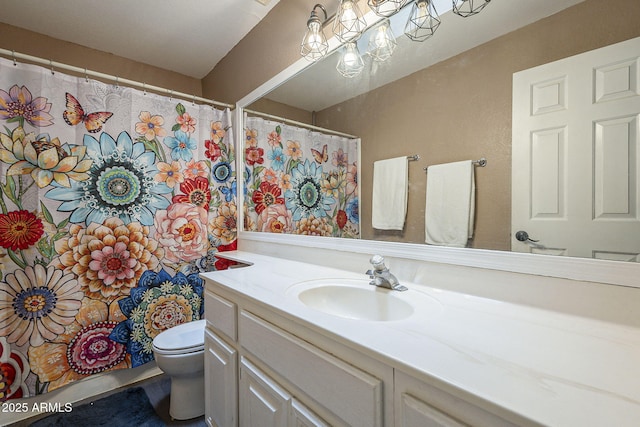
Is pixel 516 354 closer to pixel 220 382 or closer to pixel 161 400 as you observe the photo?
pixel 220 382

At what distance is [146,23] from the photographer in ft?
6.42

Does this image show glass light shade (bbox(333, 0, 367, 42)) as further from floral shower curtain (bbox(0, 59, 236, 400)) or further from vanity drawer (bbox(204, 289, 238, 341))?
vanity drawer (bbox(204, 289, 238, 341))

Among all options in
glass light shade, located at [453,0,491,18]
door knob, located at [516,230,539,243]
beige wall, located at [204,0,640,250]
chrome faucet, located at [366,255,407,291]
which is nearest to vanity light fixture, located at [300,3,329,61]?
beige wall, located at [204,0,640,250]

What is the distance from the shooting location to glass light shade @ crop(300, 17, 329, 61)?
1.41 meters

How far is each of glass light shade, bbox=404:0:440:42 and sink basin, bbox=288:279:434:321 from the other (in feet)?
3.22

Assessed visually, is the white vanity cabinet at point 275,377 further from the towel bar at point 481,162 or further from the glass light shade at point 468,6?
the glass light shade at point 468,6

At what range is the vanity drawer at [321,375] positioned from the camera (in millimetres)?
579

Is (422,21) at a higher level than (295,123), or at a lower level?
higher

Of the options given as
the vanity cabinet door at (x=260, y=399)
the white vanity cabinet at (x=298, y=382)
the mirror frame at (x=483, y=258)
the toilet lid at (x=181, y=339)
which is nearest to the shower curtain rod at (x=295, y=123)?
the mirror frame at (x=483, y=258)

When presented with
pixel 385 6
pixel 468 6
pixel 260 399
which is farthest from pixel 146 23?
pixel 260 399

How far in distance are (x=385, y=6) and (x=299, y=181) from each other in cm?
97

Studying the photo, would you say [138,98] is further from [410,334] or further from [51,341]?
[410,334]

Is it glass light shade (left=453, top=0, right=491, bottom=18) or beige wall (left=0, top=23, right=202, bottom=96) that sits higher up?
beige wall (left=0, top=23, right=202, bottom=96)

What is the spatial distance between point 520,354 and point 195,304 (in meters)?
1.93
